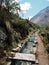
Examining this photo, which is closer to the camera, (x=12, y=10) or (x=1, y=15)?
(x=1, y=15)

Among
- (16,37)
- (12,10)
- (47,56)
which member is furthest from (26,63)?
(12,10)

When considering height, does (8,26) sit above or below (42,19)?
below

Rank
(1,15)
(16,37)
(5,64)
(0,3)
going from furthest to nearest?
(16,37)
(0,3)
(1,15)
(5,64)

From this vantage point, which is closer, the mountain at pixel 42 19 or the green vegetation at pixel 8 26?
the green vegetation at pixel 8 26

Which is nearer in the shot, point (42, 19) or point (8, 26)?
point (8, 26)

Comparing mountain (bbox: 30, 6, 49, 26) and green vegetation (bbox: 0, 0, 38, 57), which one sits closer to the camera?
green vegetation (bbox: 0, 0, 38, 57)

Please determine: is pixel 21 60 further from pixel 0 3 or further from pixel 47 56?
pixel 0 3

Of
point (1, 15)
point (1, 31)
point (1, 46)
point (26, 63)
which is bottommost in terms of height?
point (26, 63)

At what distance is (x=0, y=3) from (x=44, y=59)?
7.84 m

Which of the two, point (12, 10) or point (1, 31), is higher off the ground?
point (12, 10)

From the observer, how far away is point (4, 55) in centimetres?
1481

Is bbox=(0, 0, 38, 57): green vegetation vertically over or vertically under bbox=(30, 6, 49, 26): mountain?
under

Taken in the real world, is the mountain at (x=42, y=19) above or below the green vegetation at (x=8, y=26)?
above

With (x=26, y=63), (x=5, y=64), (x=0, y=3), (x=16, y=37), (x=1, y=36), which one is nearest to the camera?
(x=5, y=64)
